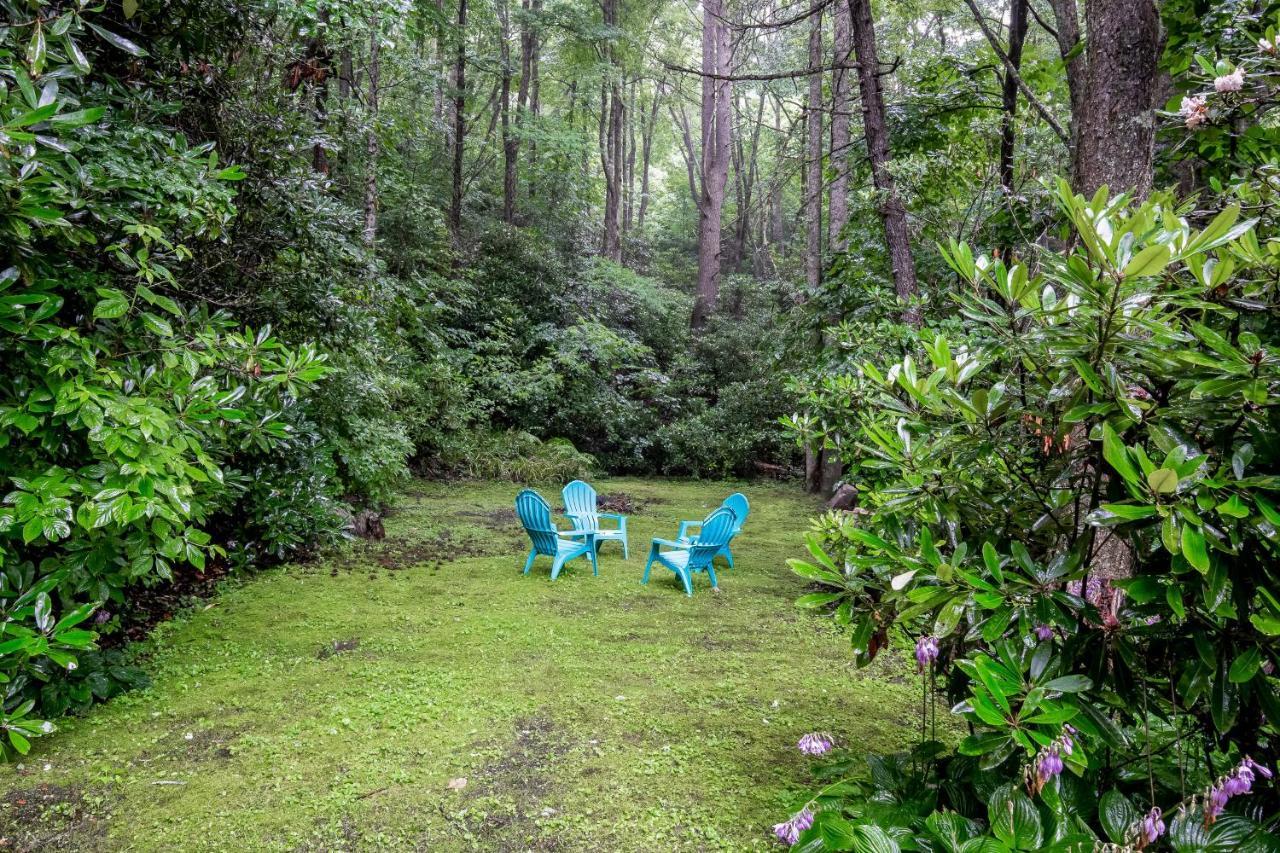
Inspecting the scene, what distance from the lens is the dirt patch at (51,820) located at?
2.10m

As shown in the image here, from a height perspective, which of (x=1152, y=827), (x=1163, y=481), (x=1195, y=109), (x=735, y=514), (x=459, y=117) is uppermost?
(x=459, y=117)

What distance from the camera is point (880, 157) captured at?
17.7 feet

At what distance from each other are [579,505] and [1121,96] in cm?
530

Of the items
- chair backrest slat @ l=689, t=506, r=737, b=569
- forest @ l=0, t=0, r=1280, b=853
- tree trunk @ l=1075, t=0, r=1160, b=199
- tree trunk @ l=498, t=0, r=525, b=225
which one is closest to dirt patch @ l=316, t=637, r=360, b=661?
forest @ l=0, t=0, r=1280, b=853

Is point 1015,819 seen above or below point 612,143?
below

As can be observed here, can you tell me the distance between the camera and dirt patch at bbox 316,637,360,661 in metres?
3.66

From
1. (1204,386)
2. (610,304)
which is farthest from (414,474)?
(1204,386)

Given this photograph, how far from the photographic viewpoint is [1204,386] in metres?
1.25

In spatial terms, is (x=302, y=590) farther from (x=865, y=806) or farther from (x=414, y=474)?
(x=414, y=474)

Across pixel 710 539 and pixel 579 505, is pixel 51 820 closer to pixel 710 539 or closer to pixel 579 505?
pixel 710 539

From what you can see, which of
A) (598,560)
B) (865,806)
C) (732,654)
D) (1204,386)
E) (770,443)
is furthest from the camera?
(770,443)

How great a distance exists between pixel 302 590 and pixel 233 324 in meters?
2.48

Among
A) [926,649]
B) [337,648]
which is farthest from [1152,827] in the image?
[337,648]

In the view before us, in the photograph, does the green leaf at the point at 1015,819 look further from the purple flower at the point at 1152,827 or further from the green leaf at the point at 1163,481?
the green leaf at the point at 1163,481
